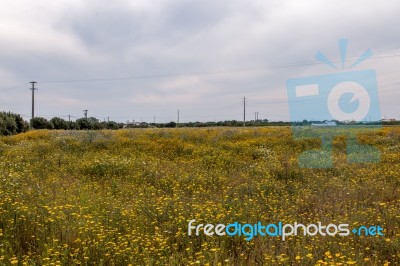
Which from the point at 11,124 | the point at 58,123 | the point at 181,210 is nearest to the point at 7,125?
the point at 11,124

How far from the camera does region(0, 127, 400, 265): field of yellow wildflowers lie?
427 cm

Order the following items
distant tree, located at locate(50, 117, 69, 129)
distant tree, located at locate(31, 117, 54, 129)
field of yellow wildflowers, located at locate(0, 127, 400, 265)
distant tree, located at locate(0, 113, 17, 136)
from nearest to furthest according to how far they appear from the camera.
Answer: field of yellow wildflowers, located at locate(0, 127, 400, 265) < distant tree, located at locate(0, 113, 17, 136) < distant tree, located at locate(31, 117, 54, 129) < distant tree, located at locate(50, 117, 69, 129)

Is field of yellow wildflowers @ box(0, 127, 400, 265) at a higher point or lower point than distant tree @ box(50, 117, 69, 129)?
lower

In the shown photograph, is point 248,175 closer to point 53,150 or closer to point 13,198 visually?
point 13,198

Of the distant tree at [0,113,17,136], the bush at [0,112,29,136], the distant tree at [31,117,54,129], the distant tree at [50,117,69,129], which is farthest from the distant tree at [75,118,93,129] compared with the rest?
the distant tree at [0,113,17,136]

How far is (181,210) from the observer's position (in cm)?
588

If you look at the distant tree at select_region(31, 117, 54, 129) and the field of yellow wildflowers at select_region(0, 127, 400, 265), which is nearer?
the field of yellow wildflowers at select_region(0, 127, 400, 265)

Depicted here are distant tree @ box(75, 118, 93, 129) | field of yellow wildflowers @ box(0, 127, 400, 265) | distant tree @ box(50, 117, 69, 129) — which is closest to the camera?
field of yellow wildflowers @ box(0, 127, 400, 265)

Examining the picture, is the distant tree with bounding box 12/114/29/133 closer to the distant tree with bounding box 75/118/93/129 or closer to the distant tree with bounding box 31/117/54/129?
the distant tree with bounding box 31/117/54/129

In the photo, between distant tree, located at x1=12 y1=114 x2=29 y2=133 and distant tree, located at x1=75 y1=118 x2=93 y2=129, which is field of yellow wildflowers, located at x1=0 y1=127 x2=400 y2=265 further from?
distant tree, located at x1=75 y1=118 x2=93 y2=129

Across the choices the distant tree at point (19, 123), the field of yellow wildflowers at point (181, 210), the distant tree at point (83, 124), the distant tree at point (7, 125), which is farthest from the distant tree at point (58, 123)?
the field of yellow wildflowers at point (181, 210)

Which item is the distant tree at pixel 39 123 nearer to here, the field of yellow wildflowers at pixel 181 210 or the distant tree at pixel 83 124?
the distant tree at pixel 83 124

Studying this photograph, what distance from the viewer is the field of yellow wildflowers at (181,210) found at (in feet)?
14.0

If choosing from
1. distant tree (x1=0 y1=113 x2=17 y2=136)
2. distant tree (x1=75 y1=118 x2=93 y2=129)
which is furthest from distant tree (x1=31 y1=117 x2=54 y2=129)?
distant tree (x1=0 y1=113 x2=17 y2=136)
